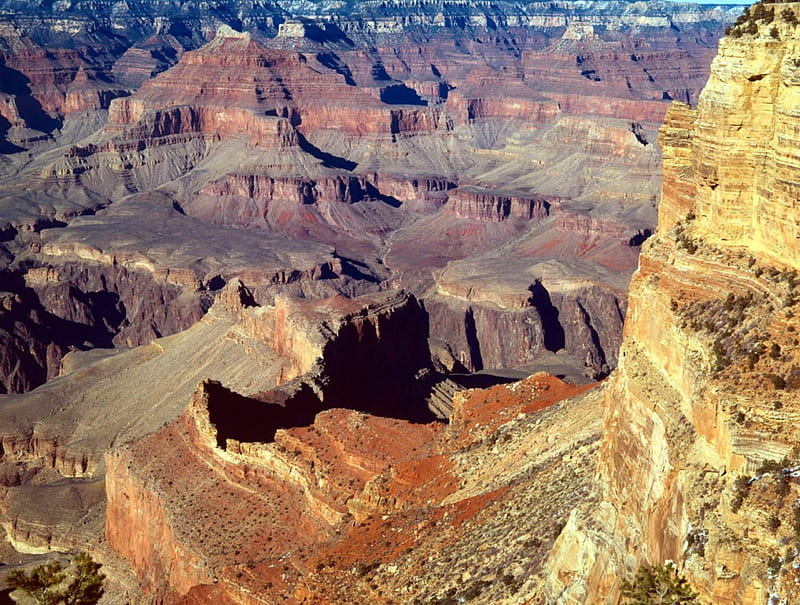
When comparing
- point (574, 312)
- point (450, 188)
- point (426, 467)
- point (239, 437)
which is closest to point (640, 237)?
point (574, 312)

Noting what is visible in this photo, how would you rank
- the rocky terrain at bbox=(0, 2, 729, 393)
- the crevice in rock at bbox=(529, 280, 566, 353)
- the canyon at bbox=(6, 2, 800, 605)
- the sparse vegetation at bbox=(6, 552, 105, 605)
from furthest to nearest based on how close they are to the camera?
1. the rocky terrain at bbox=(0, 2, 729, 393)
2. the crevice in rock at bbox=(529, 280, 566, 353)
3. the sparse vegetation at bbox=(6, 552, 105, 605)
4. the canyon at bbox=(6, 2, 800, 605)

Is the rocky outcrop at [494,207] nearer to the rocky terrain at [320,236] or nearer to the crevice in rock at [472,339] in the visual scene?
the rocky terrain at [320,236]

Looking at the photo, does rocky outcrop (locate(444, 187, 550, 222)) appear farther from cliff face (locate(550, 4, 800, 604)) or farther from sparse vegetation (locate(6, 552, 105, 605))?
cliff face (locate(550, 4, 800, 604))

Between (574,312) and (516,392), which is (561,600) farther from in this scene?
(574,312)

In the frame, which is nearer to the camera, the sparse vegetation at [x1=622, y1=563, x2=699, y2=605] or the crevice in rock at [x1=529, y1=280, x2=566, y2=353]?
the sparse vegetation at [x1=622, y1=563, x2=699, y2=605]

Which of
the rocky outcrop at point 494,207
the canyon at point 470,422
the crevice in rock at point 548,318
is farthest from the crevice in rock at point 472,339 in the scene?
the rocky outcrop at point 494,207

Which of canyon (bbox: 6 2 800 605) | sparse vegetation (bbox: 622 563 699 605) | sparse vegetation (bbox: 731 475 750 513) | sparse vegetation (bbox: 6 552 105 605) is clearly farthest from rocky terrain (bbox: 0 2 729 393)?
sparse vegetation (bbox: 731 475 750 513)

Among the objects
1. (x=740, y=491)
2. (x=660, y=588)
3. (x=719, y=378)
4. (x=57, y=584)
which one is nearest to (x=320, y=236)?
(x=57, y=584)
